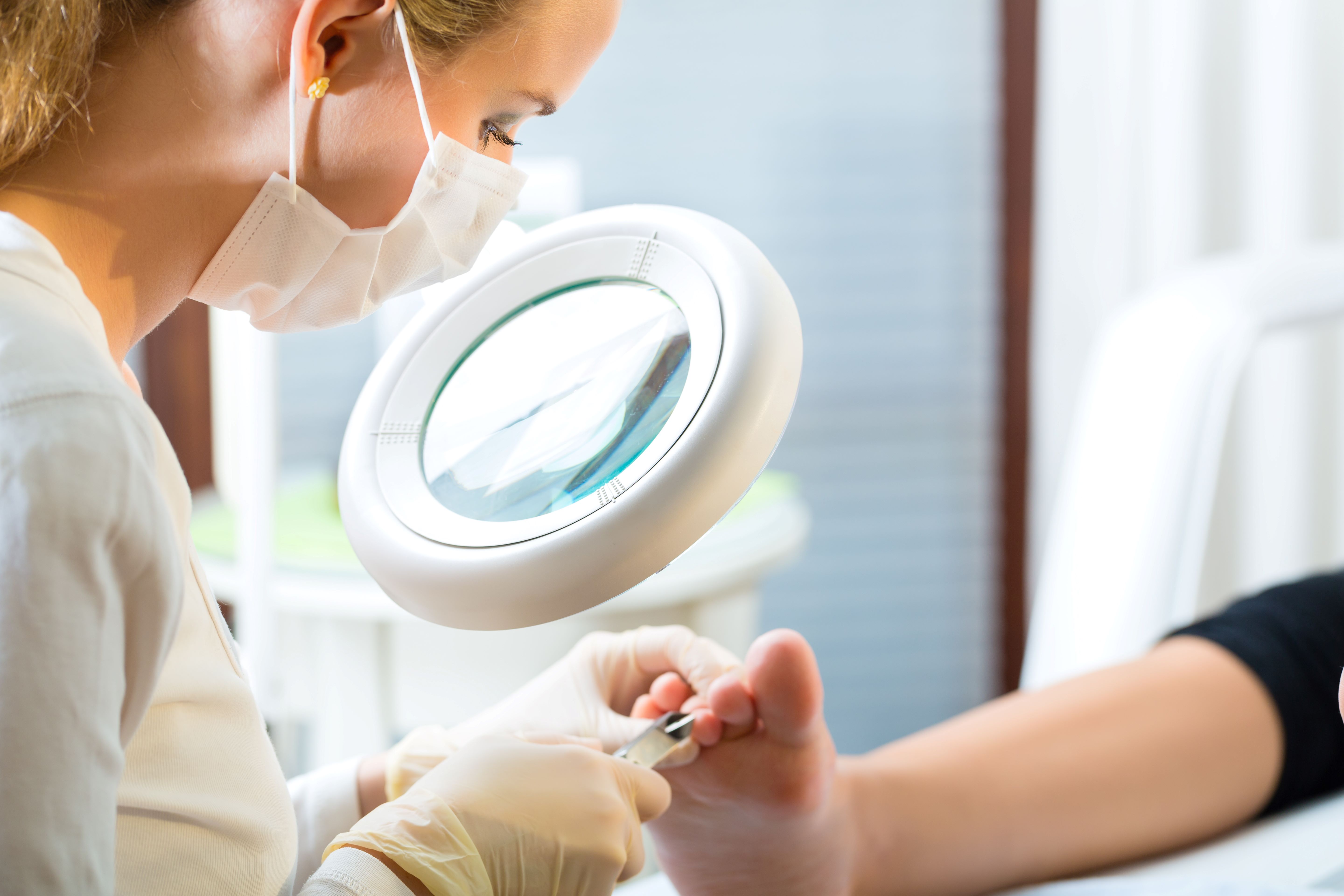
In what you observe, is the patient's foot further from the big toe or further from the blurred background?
the blurred background

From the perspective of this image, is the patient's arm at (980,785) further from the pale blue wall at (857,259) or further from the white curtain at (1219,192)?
the pale blue wall at (857,259)

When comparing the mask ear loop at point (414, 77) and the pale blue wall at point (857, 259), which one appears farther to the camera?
the pale blue wall at point (857, 259)

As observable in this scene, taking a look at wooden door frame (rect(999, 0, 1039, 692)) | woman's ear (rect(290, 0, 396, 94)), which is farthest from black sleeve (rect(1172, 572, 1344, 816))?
wooden door frame (rect(999, 0, 1039, 692))

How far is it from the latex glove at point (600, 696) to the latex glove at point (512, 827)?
142 millimetres

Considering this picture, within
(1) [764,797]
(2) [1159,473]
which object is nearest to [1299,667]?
(2) [1159,473]

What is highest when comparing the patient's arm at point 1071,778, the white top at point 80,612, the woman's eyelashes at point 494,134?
the woman's eyelashes at point 494,134

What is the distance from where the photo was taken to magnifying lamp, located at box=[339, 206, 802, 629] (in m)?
0.52

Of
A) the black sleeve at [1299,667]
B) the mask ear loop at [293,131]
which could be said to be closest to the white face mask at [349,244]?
the mask ear loop at [293,131]

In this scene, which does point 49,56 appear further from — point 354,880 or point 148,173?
point 354,880

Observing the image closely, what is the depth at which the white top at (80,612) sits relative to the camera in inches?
15.0

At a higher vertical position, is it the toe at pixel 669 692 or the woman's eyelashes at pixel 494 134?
the woman's eyelashes at pixel 494 134

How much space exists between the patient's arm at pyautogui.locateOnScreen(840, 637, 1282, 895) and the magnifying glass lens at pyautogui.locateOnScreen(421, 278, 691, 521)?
416 millimetres

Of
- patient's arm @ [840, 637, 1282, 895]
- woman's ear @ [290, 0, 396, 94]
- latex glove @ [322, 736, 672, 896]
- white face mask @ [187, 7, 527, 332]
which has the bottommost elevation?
patient's arm @ [840, 637, 1282, 895]

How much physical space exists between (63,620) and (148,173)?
24 cm
